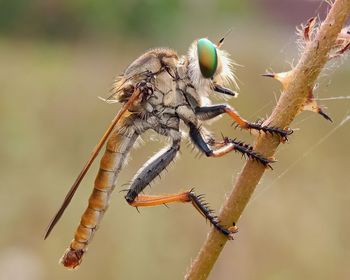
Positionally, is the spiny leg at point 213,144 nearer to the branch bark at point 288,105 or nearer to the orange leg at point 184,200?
the orange leg at point 184,200

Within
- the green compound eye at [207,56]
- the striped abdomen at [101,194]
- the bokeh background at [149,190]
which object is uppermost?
the green compound eye at [207,56]

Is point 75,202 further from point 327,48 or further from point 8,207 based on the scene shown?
point 327,48

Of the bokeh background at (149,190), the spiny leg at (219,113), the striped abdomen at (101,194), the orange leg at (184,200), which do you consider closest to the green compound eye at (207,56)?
the spiny leg at (219,113)

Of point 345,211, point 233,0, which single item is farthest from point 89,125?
point 233,0

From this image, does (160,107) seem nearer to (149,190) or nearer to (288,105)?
(288,105)

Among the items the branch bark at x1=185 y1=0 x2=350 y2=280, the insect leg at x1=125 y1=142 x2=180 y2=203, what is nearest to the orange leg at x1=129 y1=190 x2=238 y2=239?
the insect leg at x1=125 y1=142 x2=180 y2=203

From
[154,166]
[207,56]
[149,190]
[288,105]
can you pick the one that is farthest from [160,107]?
[149,190]
